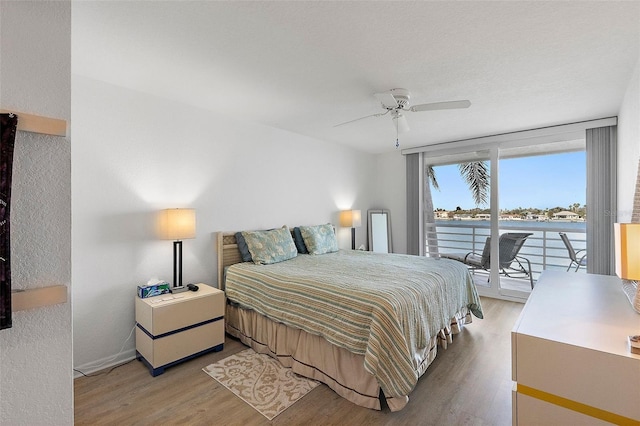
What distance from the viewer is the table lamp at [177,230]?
275cm

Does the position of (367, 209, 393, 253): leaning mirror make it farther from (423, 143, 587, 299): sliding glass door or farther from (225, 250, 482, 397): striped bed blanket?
(225, 250, 482, 397): striped bed blanket

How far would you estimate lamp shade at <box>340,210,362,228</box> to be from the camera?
16.3ft

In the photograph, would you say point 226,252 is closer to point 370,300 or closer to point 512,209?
point 370,300

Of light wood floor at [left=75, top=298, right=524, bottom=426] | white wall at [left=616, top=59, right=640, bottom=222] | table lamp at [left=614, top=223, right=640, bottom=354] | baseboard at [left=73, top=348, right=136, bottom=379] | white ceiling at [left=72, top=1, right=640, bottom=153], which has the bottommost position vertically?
light wood floor at [left=75, top=298, right=524, bottom=426]

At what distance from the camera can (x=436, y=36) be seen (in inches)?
74.6

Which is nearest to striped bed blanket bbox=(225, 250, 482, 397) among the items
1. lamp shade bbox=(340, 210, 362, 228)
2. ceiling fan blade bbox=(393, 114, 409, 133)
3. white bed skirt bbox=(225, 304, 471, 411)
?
white bed skirt bbox=(225, 304, 471, 411)

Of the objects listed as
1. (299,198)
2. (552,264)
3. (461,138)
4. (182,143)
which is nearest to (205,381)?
(182,143)

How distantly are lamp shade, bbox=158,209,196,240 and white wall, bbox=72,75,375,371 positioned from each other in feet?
0.69

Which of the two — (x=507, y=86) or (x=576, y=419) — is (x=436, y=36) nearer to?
(x=507, y=86)

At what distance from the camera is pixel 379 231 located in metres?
5.58

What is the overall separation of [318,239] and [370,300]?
2.02m

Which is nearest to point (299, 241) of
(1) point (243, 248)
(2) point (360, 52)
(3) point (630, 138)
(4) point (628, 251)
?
(1) point (243, 248)

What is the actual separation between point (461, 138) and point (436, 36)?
3060mm

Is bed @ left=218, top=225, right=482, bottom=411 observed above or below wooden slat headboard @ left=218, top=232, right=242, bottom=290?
below
